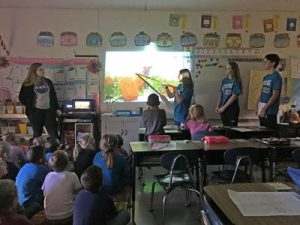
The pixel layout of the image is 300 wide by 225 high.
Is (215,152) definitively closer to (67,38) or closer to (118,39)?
(118,39)

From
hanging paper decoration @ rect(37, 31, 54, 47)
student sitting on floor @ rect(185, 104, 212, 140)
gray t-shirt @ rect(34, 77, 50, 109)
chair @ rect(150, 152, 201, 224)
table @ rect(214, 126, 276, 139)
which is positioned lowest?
chair @ rect(150, 152, 201, 224)

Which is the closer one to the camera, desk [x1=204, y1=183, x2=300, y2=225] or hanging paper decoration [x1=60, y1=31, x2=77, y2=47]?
desk [x1=204, y1=183, x2=300, y2=225]

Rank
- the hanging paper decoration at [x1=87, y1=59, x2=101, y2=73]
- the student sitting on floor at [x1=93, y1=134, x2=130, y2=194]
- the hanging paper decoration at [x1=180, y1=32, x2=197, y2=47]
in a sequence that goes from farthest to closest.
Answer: the hanging paper decoration at [x1=180, y1=32, x2=197, y2=47], the hanging paper decoration at [x1=87, y1=59, x2=101, y2=73], the student sitting on floor at [x1=93, y1=134, x2=130, y2=194]

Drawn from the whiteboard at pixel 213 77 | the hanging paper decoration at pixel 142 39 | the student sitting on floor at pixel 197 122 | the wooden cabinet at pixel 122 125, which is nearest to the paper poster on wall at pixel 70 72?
the wooden cabinet at pixel 122 125

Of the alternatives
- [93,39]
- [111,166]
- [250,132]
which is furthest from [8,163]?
[93,39]

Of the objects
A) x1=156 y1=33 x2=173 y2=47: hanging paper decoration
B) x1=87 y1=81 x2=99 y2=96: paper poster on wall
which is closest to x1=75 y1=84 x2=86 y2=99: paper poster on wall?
x1=87 y1=81 x2=99 y2=96: paper poster on wall

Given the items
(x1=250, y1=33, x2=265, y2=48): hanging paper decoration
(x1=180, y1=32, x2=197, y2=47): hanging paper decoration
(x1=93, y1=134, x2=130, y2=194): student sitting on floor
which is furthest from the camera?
(x1=250, y1=33, x2=265, y2=48): hanging paper decoration

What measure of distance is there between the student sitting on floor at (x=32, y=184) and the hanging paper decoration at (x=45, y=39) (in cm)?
367

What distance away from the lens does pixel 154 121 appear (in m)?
4.19

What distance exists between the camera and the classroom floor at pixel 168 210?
3.24 m

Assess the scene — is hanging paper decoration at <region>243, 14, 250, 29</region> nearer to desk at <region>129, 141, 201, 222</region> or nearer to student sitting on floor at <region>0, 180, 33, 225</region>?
desk at <region>129, 141, 201, 222</region>

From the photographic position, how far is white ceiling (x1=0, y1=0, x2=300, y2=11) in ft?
19.1

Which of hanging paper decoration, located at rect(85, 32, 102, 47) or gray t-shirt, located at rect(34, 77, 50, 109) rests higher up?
hanging paper decoration, located at rect(85, 32, 102, 47)

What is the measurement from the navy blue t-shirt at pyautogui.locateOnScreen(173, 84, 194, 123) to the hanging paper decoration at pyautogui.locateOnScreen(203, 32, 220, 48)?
1.29 meters
